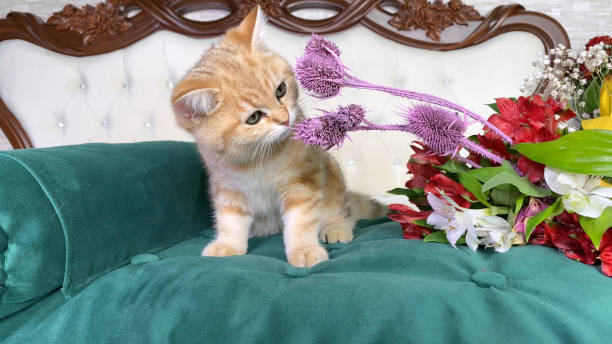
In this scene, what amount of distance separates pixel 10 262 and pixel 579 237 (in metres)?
1.00

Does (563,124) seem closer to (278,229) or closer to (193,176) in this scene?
(278,229)

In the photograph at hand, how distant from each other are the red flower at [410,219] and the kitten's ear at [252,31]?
1.96ft

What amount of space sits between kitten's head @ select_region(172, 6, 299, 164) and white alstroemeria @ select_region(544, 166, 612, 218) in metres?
0.55

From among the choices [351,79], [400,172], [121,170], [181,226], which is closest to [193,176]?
[181,226]

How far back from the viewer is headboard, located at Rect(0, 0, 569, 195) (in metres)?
1.65

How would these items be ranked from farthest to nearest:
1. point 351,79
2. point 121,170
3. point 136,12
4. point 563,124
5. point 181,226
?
point 136,12 < point 181,226 < point 121,170 < point 563,124 < point 351,79

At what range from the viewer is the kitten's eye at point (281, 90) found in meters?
1.04

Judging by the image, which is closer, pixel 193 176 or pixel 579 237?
pixel 579 237

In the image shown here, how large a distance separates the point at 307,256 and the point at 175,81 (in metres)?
1.22

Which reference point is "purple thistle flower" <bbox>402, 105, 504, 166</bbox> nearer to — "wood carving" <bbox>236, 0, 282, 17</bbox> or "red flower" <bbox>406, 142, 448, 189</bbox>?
"red flower" <bbox>406, 142, 448, 189</bbox>

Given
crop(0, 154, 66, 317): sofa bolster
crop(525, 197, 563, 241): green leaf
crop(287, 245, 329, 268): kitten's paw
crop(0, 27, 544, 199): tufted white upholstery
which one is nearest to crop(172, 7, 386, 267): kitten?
crop(287, 245, 329, 268): kitten's paw

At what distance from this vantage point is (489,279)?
65 cm

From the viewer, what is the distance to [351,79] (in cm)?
59

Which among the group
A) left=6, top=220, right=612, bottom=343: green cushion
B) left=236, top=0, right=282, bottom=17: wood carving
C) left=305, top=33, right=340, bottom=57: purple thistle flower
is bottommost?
left=6, top=220, right=612, bottom=343: green cushion
